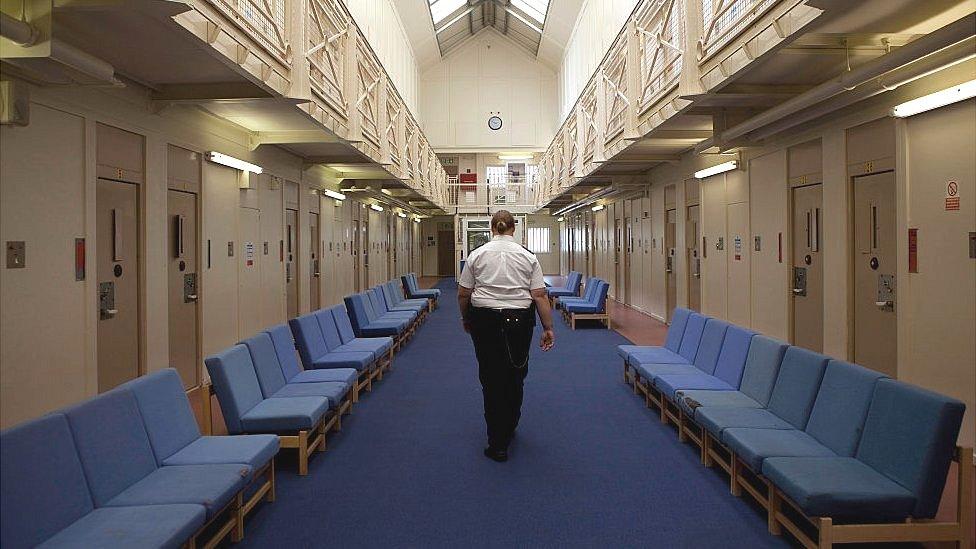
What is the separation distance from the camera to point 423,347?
846 cm

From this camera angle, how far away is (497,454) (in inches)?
153

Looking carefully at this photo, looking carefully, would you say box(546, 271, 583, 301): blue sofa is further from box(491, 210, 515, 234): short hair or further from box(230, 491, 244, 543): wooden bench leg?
box(230, 491, 244, 543): wooden bench leg

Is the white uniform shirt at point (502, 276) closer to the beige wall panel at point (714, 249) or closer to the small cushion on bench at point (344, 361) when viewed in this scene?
the small cushion on bench at point (344, 361)

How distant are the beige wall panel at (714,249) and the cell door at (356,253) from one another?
6913 millimetres

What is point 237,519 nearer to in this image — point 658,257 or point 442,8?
point 658,257

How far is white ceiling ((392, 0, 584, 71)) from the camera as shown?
57.5 feet

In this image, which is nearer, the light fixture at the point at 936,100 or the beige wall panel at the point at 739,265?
the light fixture at the point at 936,100

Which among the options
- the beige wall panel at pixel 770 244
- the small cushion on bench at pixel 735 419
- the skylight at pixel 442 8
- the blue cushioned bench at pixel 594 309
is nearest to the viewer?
the small cushion on bench at pixel 735 419

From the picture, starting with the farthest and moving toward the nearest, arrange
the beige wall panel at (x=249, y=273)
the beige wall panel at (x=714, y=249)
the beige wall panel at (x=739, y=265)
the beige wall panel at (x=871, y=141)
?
the beige wall panel at (x=714, y=249), the beige wall panel at (x=739, y=265), the beige wall panel at (x=249, y=273), the beige wall panel at (x=871, y=141)

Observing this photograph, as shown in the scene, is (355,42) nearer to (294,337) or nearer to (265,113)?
(265,113)

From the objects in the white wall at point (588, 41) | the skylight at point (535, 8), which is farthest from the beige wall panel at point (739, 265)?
the skylight at point (535, 8)

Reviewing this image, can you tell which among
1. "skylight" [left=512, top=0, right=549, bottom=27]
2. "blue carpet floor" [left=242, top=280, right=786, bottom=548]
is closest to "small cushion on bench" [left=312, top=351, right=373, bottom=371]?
"blue carpet floor" [left=242, top=280, right=786, bottom=548]

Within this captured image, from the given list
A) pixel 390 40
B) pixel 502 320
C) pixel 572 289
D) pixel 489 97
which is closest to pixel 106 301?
pixel 502 320

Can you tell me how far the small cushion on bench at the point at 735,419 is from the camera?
3.35 m
